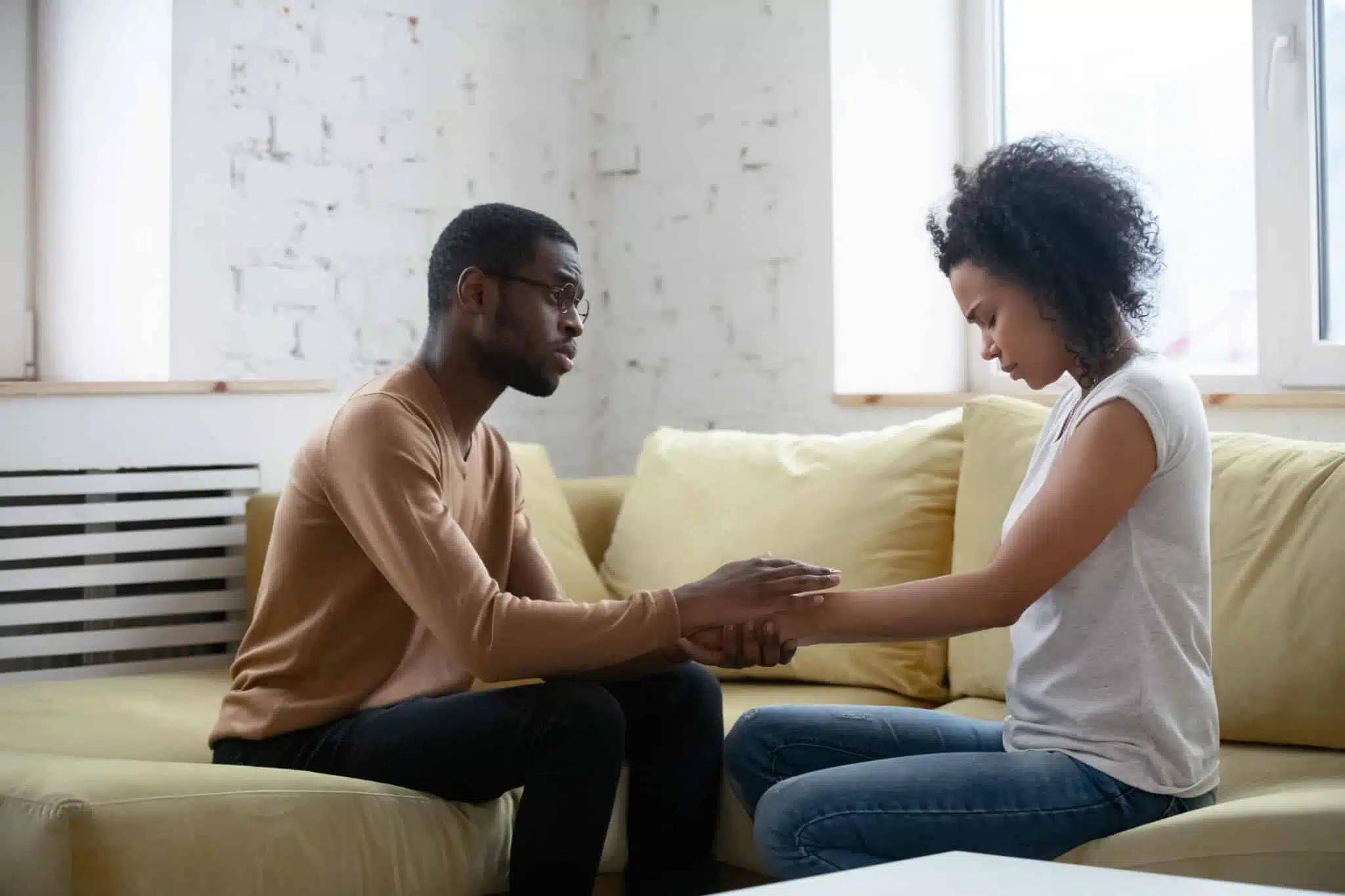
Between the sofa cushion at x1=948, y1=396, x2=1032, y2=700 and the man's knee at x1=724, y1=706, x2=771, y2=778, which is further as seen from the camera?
the sofa cushion at x1=948, y1=396, x2=1032, y2=700

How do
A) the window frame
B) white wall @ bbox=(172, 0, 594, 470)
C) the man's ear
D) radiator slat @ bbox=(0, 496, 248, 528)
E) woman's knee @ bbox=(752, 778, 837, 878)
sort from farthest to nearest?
white wall @ bbox=(172, 0, 594, 470)
the window frame
radiator slat @ bbox=(0, 496, 248, 528)
the man's ear
woman's knee @ bbox=(752, 778, 837, 878)

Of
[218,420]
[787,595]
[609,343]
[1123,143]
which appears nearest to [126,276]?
[218,420]

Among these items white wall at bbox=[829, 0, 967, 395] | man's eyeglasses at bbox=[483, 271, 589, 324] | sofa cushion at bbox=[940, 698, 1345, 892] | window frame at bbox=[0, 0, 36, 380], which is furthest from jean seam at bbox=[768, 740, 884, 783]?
window frame at bbox=[0, 0, 36, 380]

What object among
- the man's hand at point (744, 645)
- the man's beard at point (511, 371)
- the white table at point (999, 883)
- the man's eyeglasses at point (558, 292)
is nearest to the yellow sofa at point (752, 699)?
the man's hand at point (744, 645)

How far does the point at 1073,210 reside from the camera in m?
1.73

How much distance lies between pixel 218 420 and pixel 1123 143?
1.97m

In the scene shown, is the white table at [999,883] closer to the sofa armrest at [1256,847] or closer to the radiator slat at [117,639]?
the sofa armrest at [1256,847]

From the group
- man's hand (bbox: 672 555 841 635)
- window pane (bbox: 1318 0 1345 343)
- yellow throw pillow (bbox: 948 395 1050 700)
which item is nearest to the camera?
A: man's hand (bbox: 672 555 841 635)

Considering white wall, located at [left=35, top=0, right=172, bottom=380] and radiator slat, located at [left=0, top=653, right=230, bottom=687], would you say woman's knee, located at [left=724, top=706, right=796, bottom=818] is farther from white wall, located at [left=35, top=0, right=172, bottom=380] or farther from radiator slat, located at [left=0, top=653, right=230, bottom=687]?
white wall, located at [left=35, top=0, right=172, bottom=380]

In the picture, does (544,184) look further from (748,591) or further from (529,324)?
(748,591)

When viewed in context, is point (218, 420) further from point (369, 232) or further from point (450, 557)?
point (450, 557)

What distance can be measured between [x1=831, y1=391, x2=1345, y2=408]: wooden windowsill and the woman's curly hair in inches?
32.9

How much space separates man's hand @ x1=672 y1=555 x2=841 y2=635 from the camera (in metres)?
1.91

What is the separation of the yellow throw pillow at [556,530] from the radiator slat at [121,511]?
1.99 ft
